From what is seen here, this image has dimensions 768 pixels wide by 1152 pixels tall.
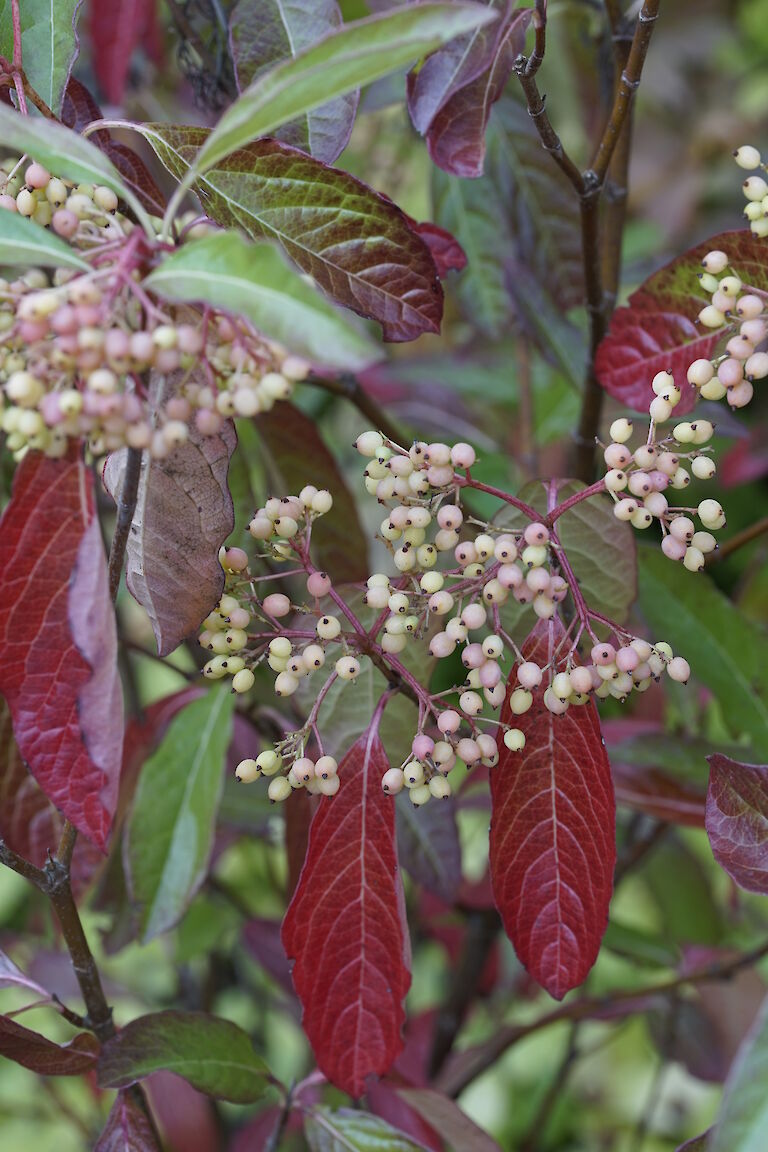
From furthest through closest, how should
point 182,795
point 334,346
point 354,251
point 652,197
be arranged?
point 652,197 < point 182,795 < point 354,251 < point 334,346

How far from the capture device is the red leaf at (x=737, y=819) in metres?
0.48

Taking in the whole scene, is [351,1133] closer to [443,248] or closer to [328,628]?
[328,628]

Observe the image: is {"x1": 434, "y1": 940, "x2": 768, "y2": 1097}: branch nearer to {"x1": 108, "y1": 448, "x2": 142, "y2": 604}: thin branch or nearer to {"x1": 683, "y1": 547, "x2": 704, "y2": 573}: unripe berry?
{"x1": 683, "y1": 547, "x2": 704, "y2": 573}: unripe berry

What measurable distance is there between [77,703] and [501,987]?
3.24ft

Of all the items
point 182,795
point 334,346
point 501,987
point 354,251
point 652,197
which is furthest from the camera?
point 652,197

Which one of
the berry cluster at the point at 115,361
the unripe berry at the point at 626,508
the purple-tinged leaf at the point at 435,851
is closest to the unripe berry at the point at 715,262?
the unripe berry at the point at 626,508

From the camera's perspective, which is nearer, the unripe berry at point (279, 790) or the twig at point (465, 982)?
the unripe berry at point (279, 790)

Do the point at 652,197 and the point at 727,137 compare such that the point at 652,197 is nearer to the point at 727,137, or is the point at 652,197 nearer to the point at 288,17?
the point at 727,137

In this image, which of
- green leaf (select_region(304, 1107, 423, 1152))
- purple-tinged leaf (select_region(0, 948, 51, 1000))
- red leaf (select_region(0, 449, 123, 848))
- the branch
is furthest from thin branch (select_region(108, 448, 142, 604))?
the branch

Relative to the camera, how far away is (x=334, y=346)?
0.32 m

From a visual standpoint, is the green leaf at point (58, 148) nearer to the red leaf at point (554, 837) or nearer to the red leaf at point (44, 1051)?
the red leaf at point (554, 837)

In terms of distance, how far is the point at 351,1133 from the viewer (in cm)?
58

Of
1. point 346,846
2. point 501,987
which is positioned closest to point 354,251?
point 346,846

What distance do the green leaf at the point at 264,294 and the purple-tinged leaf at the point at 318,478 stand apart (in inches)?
15.0
